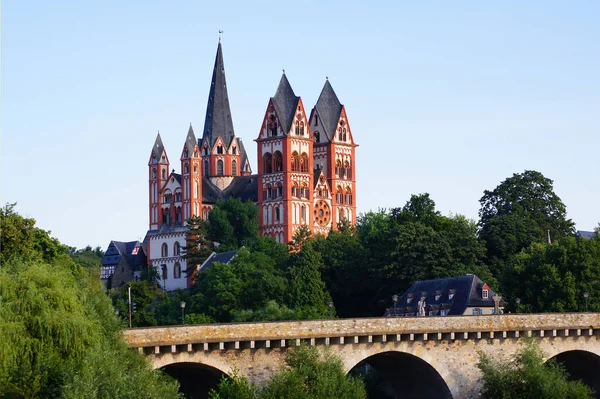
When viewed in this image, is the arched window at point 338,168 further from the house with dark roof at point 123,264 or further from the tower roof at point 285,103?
the house with dark roof at point 123,264

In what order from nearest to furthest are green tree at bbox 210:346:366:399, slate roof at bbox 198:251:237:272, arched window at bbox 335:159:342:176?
green tree at bbox 210:346:366:399, slate roof at bbox 198:251:237:272, arched window at bbox 335:159:342:176

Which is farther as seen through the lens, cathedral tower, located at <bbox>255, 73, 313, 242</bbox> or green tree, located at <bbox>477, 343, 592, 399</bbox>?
cathedral tower, located at <bbox>255, 73, 313, 242</bbox>

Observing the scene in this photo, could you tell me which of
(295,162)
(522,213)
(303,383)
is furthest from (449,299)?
(295,162)

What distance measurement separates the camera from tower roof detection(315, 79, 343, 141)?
530ft

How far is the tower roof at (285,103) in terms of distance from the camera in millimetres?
154125

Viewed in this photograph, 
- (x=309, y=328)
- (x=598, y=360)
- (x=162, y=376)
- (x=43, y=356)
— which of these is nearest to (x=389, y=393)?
(x=598, y=360)

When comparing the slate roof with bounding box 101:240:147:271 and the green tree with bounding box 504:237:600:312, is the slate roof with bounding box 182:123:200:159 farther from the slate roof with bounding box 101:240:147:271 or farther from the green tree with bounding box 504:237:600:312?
the green tree with bounding box 504:237:600:312

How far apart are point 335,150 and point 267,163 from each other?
9.76 meters

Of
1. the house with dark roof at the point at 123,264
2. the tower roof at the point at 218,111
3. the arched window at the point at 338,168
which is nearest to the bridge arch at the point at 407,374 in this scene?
the arched window at the point at 338,168

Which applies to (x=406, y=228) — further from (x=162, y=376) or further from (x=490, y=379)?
(x=162, y=376)

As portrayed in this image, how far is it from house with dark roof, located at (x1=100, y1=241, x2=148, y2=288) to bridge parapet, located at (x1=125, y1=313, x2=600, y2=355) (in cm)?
9880

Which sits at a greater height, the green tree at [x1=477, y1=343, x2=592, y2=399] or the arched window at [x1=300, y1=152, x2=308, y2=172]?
the arched window at [x1=300, y1=152, x2=308, y2=172]

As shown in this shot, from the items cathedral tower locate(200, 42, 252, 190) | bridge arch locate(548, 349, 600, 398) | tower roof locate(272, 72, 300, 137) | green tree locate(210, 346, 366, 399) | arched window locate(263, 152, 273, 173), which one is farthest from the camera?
cathedral tower locate(200, 42, 252, 190)

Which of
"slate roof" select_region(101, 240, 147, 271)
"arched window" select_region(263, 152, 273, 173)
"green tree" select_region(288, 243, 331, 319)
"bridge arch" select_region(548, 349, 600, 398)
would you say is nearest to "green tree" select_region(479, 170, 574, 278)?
"green tree" select_region(288, 243, 331, 319)
